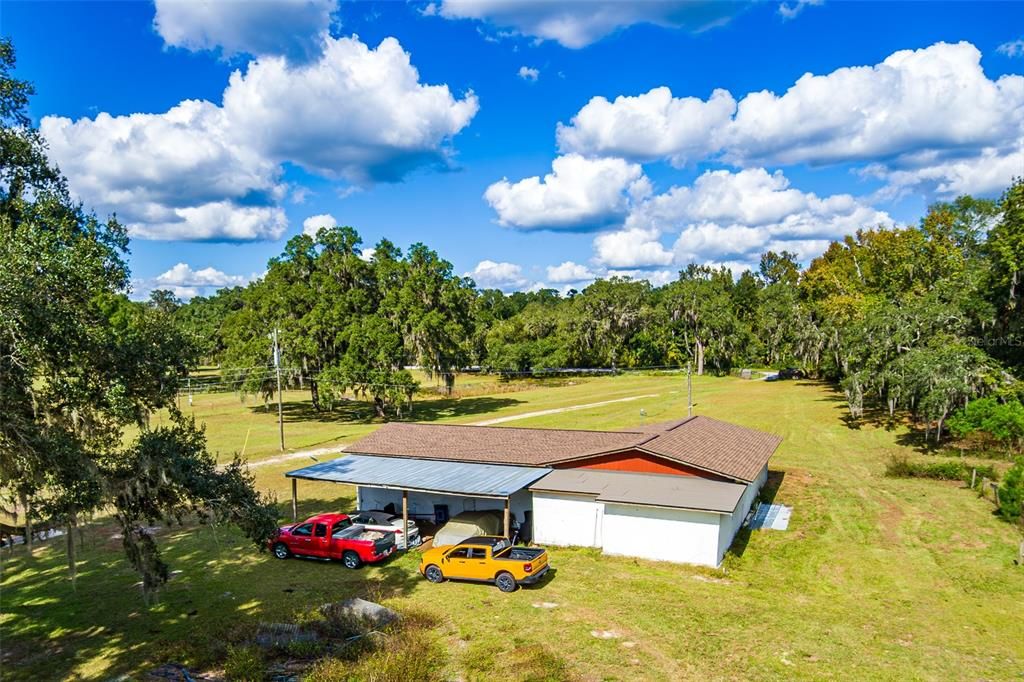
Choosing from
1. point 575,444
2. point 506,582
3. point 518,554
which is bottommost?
point 506,582

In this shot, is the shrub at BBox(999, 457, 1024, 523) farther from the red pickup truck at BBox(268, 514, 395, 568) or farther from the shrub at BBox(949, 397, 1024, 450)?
the red pickup truck at BBox(268, 514, 395, 568)

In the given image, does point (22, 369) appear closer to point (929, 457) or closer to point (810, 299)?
point (929, 457)

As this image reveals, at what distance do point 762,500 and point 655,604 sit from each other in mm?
13336

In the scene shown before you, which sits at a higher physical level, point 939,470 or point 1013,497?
point 1013,497

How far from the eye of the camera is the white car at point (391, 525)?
2362 cm

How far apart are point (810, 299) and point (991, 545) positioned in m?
68.8

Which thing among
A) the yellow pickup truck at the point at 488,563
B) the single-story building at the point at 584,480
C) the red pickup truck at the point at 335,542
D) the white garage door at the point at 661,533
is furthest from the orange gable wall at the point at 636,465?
the red pickup truck at the point at 335,542

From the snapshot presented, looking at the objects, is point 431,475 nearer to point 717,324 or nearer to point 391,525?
point 391,525

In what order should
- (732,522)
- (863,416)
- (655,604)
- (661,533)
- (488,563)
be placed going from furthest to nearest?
(863,416)
(732,522)
(661,533)
(488,563)
(655,604)

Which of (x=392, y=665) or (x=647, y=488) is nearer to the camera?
(x=392, y=665)

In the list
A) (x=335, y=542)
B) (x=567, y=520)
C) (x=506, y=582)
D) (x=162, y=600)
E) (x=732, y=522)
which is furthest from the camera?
(x=567, y=520)

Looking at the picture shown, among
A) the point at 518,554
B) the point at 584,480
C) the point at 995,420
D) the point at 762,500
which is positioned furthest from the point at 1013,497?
the point at 518,554

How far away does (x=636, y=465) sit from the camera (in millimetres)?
25125

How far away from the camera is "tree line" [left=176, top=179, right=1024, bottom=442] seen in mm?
39906
